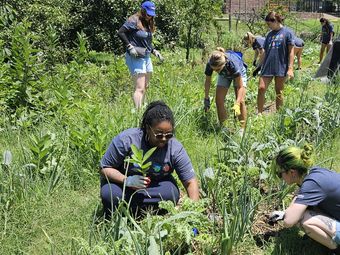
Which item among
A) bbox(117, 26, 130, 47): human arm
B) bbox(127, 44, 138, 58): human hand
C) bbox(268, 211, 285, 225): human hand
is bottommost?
bbox(268, 211, 285, 225): human hand

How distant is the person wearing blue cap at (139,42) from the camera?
5.36 metres

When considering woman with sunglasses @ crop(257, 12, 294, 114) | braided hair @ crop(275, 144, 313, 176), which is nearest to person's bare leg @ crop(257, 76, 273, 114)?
woman with sunglasses @ crop(257, 12, 294, 114)

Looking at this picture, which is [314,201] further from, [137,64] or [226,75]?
[137,64]

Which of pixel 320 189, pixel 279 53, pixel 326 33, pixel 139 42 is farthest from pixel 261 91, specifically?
pixel 326 33

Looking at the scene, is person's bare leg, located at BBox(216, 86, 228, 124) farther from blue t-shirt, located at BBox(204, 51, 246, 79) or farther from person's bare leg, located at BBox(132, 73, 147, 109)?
person's bare leg, located at BBox(132, 73, 147, 109)

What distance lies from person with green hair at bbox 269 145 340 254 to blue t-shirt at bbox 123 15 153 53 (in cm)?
323

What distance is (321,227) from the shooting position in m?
2.54

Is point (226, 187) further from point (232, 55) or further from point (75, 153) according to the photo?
point (232, 55)

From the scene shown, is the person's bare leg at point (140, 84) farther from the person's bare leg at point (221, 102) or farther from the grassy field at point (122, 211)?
the person's bare leg at point (221, 102)

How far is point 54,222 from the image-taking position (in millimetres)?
2984

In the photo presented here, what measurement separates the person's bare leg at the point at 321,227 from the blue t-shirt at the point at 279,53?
10.2ft

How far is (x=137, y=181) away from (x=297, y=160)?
97 cm

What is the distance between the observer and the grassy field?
2434 millimetres

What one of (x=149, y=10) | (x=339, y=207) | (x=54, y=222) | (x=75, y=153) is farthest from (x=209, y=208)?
(x=149, y=10)
